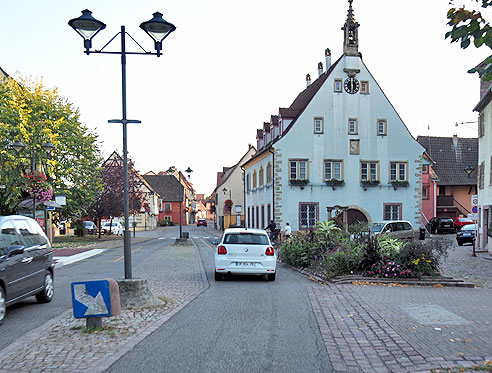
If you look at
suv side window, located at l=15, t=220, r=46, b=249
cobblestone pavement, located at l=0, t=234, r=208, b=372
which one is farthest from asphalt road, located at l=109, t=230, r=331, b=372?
suv side window, located at l=15, t=220, r=46, b=249

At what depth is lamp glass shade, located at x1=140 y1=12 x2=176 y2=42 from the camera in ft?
31.7

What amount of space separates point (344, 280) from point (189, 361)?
28.7 ft

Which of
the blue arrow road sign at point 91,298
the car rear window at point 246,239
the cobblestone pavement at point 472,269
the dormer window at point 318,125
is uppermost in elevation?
the dormer window at point 318,125

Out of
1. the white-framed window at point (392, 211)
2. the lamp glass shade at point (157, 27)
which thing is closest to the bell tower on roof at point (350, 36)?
the white-framed window at point (392, 211)

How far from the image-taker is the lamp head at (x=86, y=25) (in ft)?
31.1

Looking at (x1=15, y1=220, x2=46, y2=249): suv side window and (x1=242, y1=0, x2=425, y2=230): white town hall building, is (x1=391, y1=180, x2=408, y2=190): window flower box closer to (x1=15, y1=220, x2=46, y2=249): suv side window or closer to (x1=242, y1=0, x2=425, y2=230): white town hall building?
(x1=242, y1=0, x2=425, y2=230): white town hall building

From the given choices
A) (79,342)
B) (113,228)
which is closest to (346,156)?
(113,228)

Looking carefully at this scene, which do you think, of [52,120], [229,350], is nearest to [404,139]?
[52,120]

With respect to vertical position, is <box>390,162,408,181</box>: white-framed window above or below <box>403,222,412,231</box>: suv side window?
above

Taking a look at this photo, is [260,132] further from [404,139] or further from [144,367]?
[144,367]

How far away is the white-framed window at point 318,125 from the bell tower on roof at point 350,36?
5452mm

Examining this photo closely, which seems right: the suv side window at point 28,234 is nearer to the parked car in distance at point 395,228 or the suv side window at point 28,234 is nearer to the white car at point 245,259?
the white car at point 245,259

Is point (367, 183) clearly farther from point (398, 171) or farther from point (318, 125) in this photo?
point (318, 125)

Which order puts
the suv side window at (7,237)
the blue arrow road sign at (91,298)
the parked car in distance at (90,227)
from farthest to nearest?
A: the parked car in distance at (90,227) → the suv side window at (7,237) → the blue arrow road sign at (91,298)
